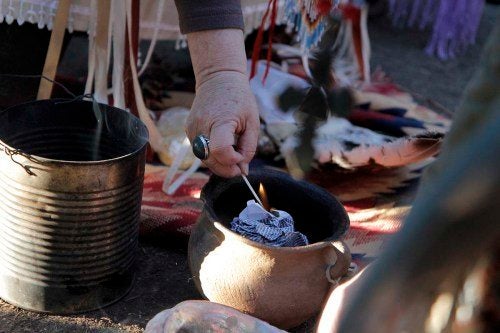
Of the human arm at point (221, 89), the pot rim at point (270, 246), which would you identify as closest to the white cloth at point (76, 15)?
the human arm at point (221, 89)

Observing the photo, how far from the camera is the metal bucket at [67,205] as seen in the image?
1405 mm

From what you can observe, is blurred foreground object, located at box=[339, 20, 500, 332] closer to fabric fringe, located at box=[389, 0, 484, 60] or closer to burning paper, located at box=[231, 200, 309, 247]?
burning paper, located at box=[231, 200, 309, 247]

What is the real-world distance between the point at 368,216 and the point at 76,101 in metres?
0.86

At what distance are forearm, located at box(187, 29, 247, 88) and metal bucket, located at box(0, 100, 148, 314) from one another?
0.19m

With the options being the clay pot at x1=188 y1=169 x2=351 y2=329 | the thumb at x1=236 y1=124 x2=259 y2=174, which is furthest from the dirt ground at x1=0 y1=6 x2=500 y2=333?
the thumb at x1=236 y1=124 x2=259 y2=174

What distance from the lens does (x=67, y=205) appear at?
4.66 ft

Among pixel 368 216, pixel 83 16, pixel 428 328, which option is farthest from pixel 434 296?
pixel 83 16

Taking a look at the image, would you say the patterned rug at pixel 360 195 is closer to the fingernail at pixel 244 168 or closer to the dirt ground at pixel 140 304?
the dirt ground at pixel 140 304

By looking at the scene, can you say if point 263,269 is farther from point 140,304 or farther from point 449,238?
point 449,238

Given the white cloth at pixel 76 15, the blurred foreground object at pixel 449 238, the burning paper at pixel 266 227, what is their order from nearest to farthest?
the blurred foreground object at pixel 449 238 → the burning paper at pixel 266 227 → the white cloth at pixel 76 15

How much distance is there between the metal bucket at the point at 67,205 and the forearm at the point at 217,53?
195mm

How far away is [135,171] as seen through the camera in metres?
1.49

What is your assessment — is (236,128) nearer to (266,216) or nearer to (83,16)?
(266,216)

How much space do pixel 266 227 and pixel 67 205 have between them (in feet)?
1.30
